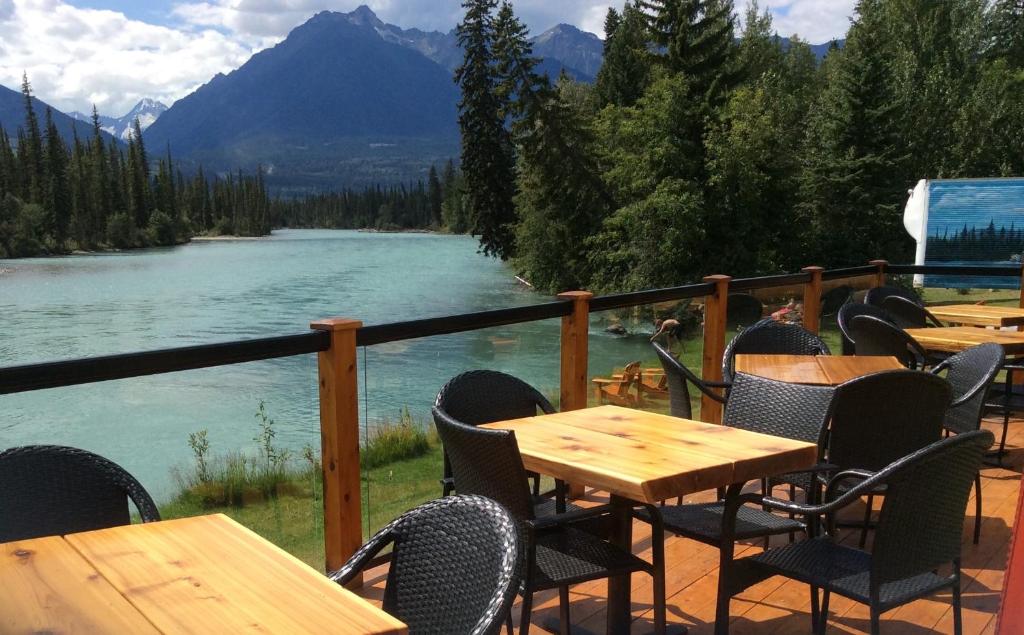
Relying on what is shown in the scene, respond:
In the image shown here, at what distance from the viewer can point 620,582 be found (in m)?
2.50

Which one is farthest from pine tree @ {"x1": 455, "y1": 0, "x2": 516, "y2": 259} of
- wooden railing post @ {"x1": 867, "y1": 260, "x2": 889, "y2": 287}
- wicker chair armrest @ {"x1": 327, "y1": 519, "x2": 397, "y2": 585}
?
wicker chair armrest @ {"x1": 327, "y1": 519, "x2": 397, "y2": 585}

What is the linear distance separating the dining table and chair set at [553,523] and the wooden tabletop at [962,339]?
1051 mm

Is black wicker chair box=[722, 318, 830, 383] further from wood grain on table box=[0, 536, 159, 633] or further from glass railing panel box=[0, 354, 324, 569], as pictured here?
wood grain on table box=[0, 536, 159, 633]

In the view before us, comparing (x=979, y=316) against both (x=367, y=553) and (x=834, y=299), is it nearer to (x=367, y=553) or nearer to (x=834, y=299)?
(x=834, y=299)

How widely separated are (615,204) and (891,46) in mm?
12868

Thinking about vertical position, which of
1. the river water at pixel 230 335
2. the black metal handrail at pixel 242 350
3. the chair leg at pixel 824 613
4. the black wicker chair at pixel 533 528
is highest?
the black metal handrail at pixel 242 350

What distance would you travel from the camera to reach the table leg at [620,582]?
2432 millimetres

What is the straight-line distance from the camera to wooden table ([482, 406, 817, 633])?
2143 mm

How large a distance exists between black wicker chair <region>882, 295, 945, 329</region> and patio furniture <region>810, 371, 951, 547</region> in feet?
10.7

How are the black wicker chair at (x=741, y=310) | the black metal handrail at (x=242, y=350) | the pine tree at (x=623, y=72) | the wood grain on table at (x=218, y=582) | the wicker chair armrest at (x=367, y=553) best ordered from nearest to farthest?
the wood grain on table at (x=218, y=582) → the wicker chair armrest at (x=367, y=553) → the black metal handrail at (x=242, y=350) → the black wicker chair at (x=741, y=310) → the pine tree at (x=623, y=72)

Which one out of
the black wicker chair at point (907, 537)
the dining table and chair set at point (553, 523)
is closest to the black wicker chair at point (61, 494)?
the dining table and chair set at point (553, 523)

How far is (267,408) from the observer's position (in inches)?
358

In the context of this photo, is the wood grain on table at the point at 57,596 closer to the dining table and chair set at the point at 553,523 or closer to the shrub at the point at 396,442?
the dining table and chair set at the point at 553,523

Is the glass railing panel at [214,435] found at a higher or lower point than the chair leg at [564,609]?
lower
